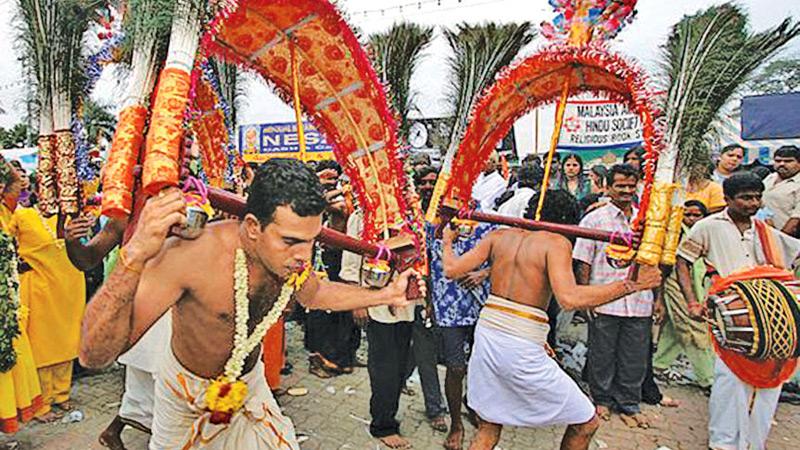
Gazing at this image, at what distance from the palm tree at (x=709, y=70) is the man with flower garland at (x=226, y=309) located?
82.5 inches

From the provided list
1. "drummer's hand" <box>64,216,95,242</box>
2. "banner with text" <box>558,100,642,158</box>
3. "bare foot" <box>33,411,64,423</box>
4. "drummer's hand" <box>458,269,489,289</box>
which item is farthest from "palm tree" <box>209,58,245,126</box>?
"banner with text" <box>558,100,642,158</box>

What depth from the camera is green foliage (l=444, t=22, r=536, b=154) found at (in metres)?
4.02

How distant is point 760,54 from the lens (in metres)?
3.05

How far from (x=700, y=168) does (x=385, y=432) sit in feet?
9.59

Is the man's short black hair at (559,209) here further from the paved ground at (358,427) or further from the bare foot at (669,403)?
the bare foot at (669,403)

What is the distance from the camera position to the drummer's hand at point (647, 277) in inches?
117

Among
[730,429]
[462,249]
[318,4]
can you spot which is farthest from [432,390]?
[318,4]

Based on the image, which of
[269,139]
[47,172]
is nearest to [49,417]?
[47,172]

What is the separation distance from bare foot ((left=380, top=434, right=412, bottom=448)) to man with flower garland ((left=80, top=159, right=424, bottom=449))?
5.98 feet

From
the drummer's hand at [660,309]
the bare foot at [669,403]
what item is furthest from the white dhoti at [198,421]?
the drummer's hand at [660,309]

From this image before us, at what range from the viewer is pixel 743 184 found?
3.95 meters

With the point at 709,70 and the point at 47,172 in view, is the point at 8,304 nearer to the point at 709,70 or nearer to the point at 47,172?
the point at 47,172

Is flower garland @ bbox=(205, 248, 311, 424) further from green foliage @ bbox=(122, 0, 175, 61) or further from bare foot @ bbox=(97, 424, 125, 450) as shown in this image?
bare foot @ bbox=(97, 424, 125, 450)

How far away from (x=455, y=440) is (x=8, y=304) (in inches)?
129
